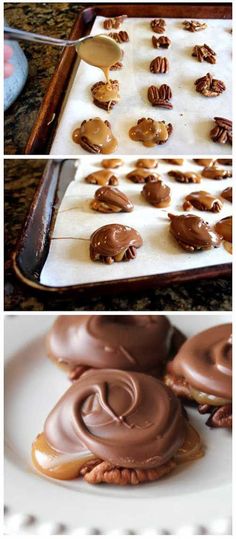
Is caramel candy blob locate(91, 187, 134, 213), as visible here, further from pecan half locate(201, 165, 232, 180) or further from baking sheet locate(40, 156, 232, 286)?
pecan half locate(201, 165, 232, 180)

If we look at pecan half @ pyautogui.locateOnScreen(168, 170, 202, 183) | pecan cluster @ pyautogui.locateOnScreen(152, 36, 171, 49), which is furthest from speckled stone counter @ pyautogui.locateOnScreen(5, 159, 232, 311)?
pecan cluster @ pyautogui.locateOnScreen(152, 36, 171, 49)

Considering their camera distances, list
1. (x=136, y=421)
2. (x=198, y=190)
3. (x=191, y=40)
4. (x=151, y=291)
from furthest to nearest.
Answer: (x=191, y=40) < (x=198, y=190) < (x=151, y=291) < (x=136, y=421)

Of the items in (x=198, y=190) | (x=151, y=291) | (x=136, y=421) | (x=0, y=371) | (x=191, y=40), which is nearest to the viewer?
(x=136, y=421)

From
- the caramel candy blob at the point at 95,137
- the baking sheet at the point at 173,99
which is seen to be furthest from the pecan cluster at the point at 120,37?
the caramel candy blob at the point at 95,137

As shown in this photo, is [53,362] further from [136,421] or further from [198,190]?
[198,190]

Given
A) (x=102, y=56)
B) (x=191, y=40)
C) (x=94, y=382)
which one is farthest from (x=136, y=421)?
(x=191, y=40)

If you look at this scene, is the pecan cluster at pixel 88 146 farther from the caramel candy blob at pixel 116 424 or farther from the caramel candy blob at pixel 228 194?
the caramel candy blob at pixel 116 424

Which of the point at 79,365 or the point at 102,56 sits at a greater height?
the point at 102,56
